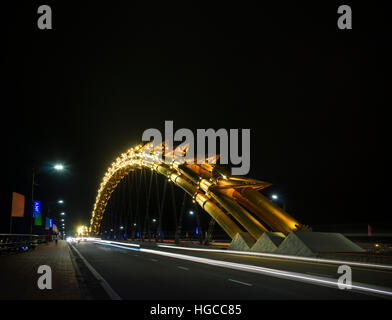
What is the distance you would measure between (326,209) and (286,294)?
51.5m

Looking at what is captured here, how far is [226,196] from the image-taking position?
38469 mm

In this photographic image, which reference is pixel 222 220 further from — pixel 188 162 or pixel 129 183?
pixel 129 183

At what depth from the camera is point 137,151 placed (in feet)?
226

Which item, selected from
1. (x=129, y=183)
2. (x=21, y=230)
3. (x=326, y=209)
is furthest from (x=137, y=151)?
(x=326, y=209)

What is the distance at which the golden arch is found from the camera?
33531mm

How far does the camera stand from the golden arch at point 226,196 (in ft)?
110

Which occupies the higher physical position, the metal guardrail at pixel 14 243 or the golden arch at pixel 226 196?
the golden arch at pixel 226 196

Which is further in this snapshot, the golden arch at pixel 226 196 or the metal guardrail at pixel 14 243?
the golden arch at pixel 226 196
